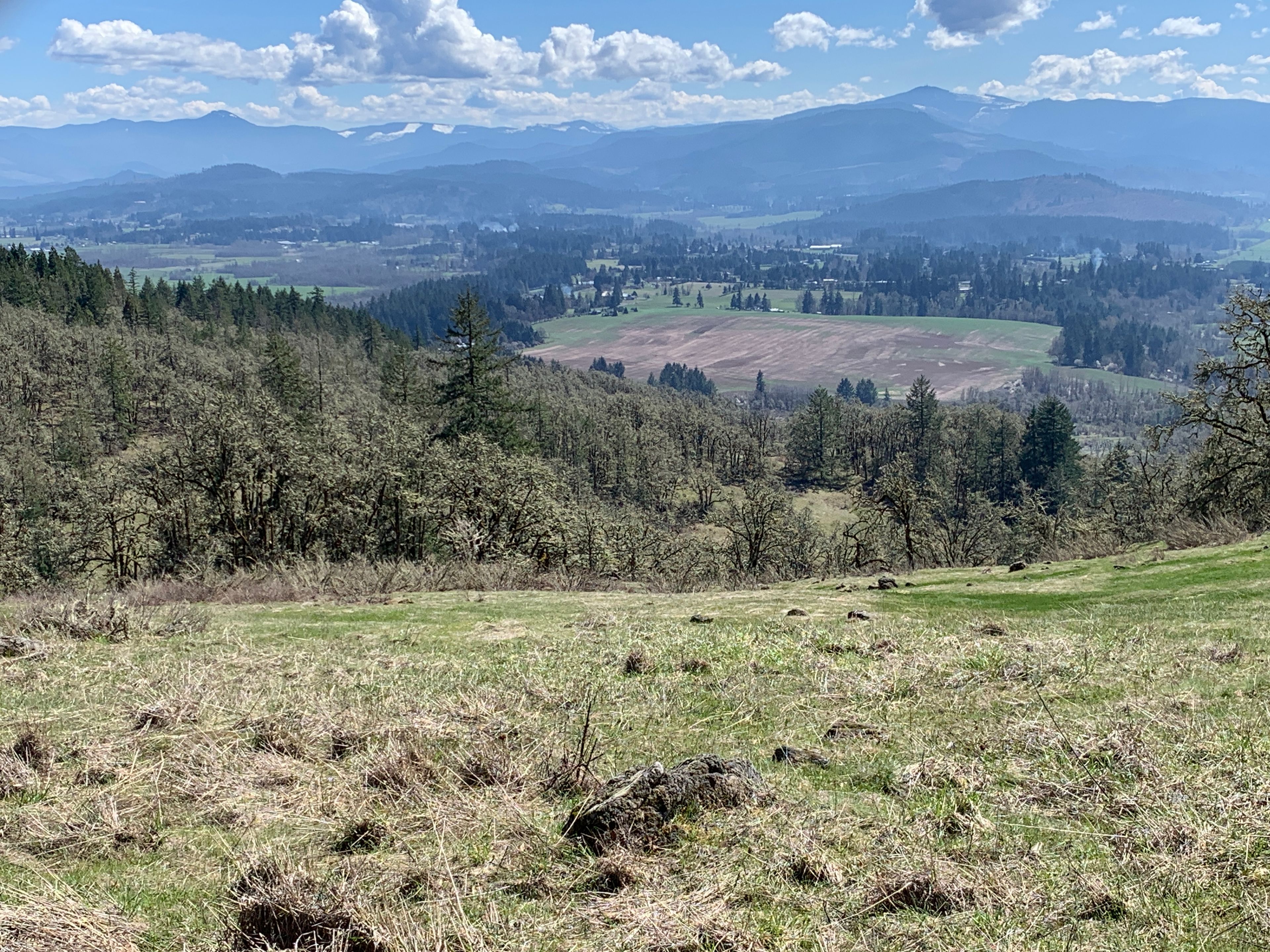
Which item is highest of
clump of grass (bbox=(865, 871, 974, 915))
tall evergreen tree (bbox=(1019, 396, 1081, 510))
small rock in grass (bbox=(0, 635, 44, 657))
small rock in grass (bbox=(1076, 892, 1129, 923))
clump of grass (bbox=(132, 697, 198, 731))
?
small rock in grass (bbox=(1076, 892, 1129, 923))

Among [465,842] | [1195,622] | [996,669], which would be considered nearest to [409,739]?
[465,842]

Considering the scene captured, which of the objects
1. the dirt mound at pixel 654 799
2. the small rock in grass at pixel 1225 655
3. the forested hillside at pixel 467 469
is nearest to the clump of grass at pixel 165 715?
the dirt mound at pixel 654 799

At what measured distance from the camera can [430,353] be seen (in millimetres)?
159750

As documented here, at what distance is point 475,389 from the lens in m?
56.2

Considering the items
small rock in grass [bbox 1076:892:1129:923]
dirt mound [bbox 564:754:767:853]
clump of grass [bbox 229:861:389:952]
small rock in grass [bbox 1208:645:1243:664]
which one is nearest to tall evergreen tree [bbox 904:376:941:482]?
small rock in grass [bbox 1208:645:1243:664]

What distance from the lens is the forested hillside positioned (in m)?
35.3

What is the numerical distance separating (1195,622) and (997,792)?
28.9ft

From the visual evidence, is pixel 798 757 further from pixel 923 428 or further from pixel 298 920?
pixel 923 428

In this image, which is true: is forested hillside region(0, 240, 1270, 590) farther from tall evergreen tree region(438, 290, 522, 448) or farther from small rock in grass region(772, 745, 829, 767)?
small rock in grass region(772, 745, 829, 767)

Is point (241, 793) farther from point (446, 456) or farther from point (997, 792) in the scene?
point (446, 456)

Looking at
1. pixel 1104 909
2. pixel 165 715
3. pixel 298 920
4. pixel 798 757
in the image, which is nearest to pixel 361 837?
pixel 298 920

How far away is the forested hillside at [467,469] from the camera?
3528 cm

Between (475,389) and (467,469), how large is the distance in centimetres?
2104

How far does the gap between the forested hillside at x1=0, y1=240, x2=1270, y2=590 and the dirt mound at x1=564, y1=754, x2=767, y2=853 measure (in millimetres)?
21105
